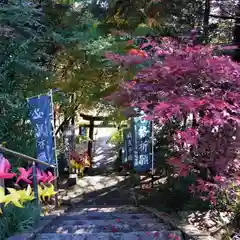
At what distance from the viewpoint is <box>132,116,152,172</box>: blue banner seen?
6.58 m

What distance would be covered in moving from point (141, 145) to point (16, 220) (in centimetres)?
370

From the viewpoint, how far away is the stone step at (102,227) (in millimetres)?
3659

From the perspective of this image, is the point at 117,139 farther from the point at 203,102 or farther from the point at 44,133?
the point at 203,102

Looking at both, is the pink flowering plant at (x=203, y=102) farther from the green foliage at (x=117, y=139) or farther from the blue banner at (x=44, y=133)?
the green foliage at (x=117, y=139)

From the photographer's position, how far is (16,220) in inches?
126

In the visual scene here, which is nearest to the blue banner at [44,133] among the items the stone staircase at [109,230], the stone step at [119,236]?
the stone staircase at [109,230]

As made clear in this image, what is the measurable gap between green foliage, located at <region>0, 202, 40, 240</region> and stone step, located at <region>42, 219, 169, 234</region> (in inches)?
11.5

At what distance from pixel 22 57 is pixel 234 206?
3.79 m

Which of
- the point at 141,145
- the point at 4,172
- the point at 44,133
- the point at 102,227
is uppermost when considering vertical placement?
the point at 4,172

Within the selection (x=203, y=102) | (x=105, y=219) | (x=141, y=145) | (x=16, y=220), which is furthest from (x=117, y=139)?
(x=203, y=102)

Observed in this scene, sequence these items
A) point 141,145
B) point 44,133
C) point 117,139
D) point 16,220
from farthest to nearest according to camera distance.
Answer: point 117,139, point 141,145, point 44,133, point 16,220

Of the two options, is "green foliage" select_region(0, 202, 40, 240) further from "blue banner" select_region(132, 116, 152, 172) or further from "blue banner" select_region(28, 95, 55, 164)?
"blue banner" select_region(132, 116, 152, 172)

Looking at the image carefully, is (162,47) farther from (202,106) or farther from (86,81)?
(86,81)

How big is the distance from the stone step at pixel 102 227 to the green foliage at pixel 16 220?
292mm
